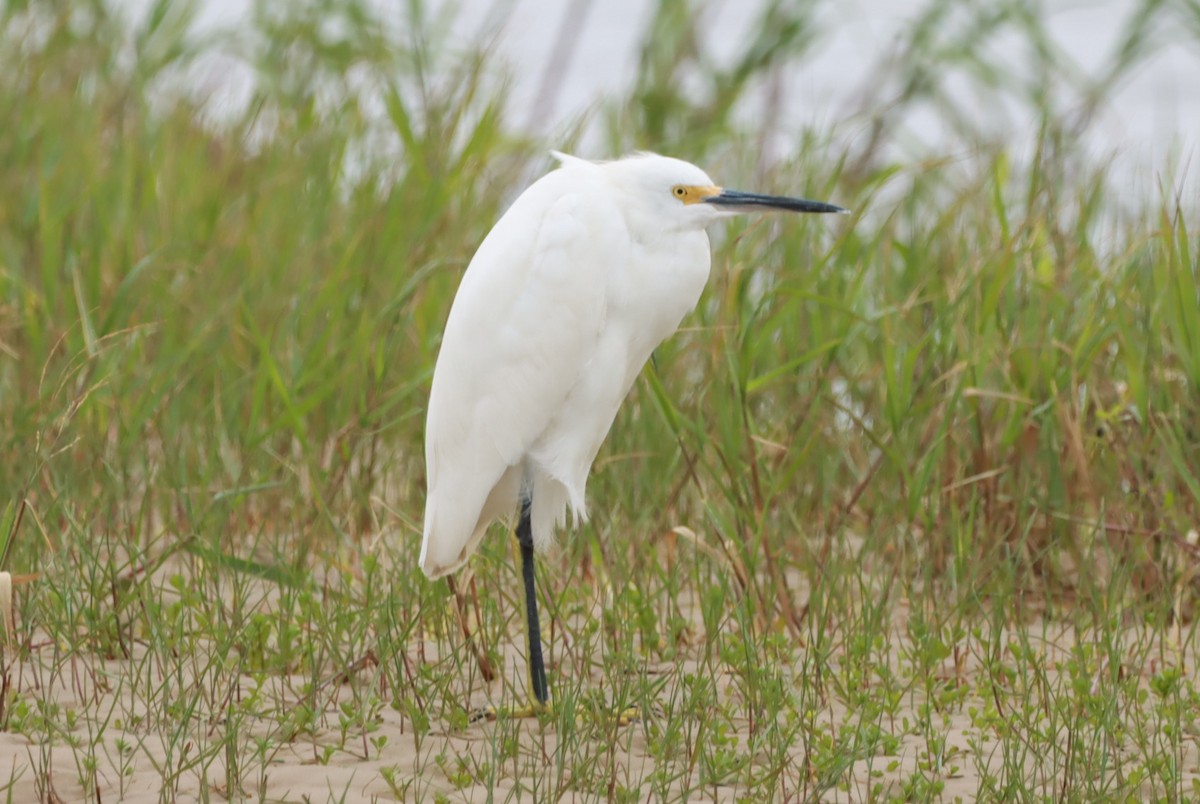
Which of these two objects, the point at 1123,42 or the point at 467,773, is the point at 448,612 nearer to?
the point at 467,773

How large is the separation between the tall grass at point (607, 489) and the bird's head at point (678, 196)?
44cm

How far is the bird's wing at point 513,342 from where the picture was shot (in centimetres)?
322

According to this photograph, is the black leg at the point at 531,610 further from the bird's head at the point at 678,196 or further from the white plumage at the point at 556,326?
the bird's head at the point at 678,196

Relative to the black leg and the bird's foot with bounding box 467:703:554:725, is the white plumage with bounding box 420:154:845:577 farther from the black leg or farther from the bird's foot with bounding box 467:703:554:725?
the bird's foot with bounding box 467:703:554:725

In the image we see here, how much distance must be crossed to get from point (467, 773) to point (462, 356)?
910mm

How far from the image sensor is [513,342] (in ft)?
10.9

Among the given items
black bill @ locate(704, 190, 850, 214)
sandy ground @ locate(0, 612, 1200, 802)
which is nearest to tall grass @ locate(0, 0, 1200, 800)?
sandy ground @ locate(0, 612, 1200, 802)

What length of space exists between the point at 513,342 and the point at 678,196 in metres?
0.44

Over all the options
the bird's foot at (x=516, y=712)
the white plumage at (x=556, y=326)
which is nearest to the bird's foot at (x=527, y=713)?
the bird's foot at (x=516, y=712)

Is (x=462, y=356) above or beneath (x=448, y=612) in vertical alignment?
above

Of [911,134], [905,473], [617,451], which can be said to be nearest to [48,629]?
[617,451]

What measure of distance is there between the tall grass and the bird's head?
1.45 ft

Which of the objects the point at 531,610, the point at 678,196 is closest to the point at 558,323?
the point at 678,196

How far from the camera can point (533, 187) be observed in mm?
3348
